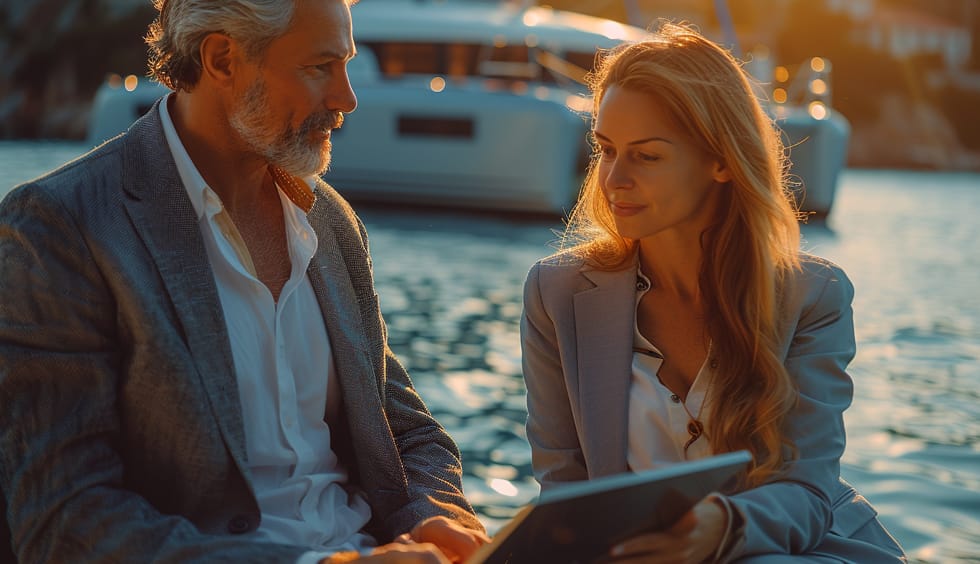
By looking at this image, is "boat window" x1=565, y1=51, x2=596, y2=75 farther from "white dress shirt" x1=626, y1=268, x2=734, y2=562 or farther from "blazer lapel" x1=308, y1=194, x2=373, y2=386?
"blazer lapel" x1=308, y1=194, x2=373, y2=386

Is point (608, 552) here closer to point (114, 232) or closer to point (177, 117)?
point (114, 232)

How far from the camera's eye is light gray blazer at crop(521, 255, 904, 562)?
7.17 feet

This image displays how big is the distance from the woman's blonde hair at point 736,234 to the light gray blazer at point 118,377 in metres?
0.86

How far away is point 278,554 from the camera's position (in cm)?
182

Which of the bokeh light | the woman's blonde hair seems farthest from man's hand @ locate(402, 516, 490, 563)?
Answer: the bokeh light

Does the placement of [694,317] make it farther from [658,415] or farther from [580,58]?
[580,58]

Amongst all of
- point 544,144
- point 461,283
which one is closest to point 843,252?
point 544,144

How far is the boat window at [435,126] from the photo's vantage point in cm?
1466

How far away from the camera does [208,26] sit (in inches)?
78.5

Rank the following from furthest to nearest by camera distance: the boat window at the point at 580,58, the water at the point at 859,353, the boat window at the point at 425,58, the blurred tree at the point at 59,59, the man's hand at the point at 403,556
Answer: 1. the blurred tree at the point at 59,59
2. the boat window at the point at 580,58
3. the boat window at the point at 425,58
4. the water at the point at 859,353
5. the man's hand at the point at 403,556

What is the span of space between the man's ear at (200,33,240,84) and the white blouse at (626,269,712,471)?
90cm

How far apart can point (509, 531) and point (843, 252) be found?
1253 cm

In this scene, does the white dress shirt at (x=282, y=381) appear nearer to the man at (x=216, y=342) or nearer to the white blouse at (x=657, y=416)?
the man at (x=216, y=342)

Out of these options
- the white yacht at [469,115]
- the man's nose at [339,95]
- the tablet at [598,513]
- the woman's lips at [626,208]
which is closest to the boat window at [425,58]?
the white yacht at [469,115]
